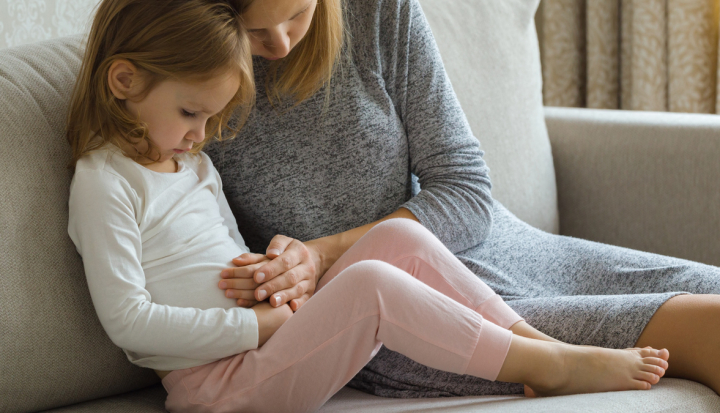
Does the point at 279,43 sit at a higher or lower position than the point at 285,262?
higher

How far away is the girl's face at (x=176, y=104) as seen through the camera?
895 mm

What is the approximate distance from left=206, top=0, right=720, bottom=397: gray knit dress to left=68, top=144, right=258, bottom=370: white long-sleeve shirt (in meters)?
0.16

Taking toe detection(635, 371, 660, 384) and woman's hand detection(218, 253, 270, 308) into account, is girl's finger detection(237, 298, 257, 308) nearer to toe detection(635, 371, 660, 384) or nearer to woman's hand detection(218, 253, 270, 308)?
woman's hand detection(218, 253, 270, 308)

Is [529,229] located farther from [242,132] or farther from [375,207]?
[242,132]

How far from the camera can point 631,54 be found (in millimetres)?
2193

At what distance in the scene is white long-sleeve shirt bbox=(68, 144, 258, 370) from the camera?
844mm

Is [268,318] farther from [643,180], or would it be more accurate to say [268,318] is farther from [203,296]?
[643,180]

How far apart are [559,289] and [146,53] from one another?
2.54ft

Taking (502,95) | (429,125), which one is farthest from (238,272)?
(502,95)

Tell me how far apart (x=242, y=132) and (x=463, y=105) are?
0.57m

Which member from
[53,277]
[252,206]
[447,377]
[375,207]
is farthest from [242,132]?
[447,377]

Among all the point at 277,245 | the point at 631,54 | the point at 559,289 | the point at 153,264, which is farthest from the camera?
the point at 631,54

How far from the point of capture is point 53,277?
88 centimetres

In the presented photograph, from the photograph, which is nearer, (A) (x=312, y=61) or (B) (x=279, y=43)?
(B) (x=279, y=43)
